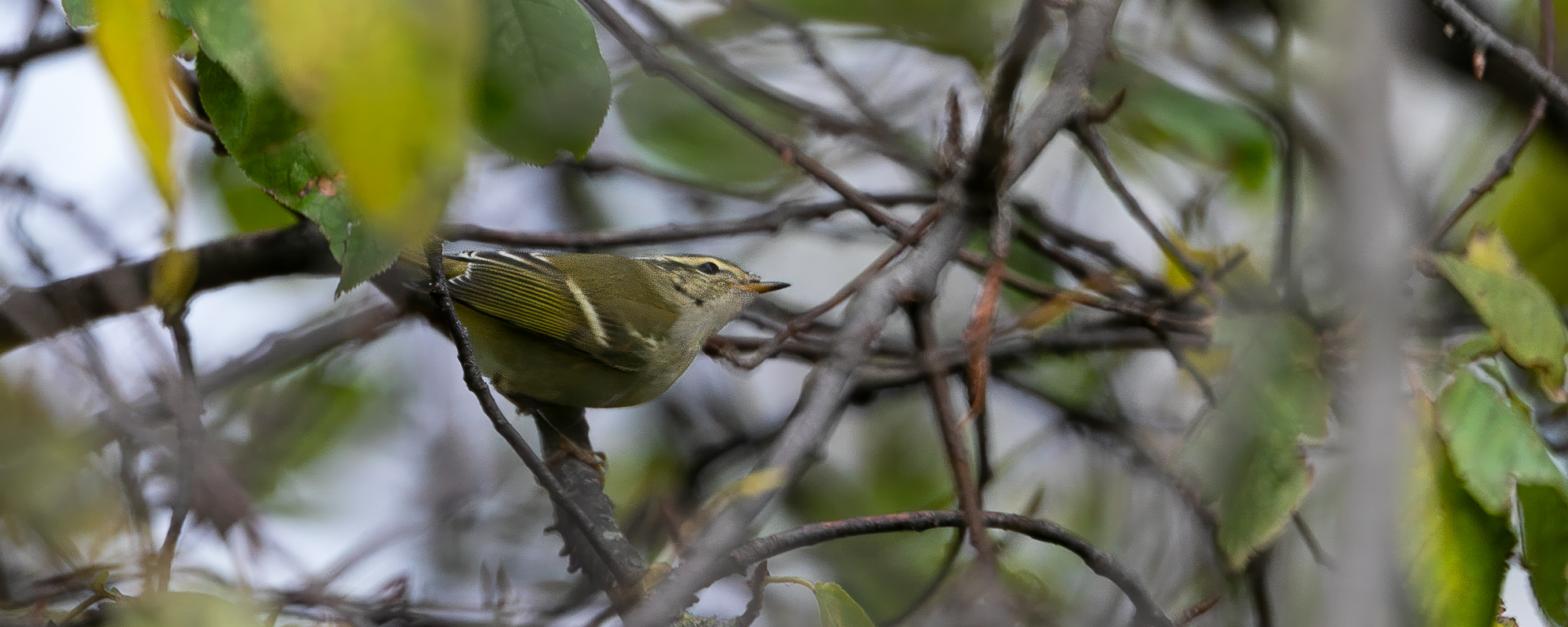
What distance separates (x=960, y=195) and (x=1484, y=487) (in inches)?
32.0

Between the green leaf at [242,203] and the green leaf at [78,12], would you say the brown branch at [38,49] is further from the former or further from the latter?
the green leaf at [78,12]

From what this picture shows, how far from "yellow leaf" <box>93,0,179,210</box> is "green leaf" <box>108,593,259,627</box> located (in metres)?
0.49

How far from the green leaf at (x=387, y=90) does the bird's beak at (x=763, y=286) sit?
8.39 ft

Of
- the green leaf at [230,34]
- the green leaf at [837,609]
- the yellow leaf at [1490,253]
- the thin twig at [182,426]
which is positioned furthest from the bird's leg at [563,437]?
the yellow leaf at [1490,253]

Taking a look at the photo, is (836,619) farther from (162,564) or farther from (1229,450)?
(162,564)

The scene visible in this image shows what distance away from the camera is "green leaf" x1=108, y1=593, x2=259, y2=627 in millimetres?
886

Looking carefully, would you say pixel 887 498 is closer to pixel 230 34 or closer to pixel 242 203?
pixel 242 203

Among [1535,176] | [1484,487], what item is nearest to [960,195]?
[1484,487]

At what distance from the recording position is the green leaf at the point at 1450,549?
141 cm

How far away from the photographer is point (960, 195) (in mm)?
1702

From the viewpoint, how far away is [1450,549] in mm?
1432

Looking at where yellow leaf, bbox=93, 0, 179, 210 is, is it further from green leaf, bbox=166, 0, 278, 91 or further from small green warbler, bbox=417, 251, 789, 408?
small green warbler, bbox=417, 251, 789, 408

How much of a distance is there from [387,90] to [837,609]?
3.54ft

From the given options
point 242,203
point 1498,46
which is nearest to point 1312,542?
point 1498,46
